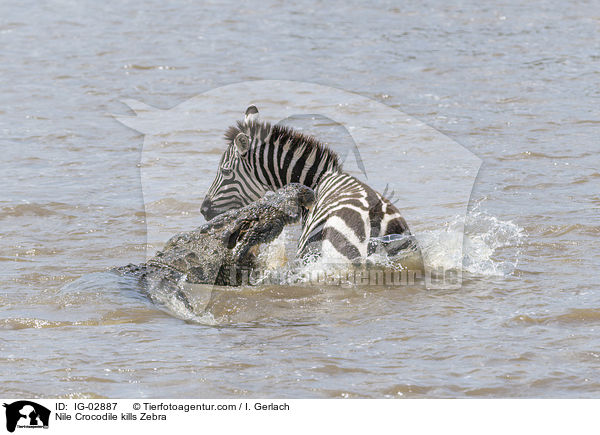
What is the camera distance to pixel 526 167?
10.0 metres

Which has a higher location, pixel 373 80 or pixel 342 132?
pixel 373 80

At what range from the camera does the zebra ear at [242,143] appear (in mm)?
7164

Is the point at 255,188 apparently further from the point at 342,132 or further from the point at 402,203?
the point at 342,132

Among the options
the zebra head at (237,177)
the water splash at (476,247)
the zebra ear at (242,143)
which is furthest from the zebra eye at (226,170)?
the water splash at (476,247)

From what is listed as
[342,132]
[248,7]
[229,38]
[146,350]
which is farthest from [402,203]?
[248,7]

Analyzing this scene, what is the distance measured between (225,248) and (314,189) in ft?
3.55

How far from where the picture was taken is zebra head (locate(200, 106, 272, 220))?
7242 mm

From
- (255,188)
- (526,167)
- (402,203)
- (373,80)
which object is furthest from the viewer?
(373,80)

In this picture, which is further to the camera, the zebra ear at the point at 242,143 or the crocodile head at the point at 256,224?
the zebra ear at the point at 242,143

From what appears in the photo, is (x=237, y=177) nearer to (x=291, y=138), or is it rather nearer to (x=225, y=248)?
(x=291, y=138)

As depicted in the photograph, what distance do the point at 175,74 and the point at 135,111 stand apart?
1664 millimetres

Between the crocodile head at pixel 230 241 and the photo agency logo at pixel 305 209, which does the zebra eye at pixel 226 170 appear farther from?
the crocodile head at pixel 230 241
